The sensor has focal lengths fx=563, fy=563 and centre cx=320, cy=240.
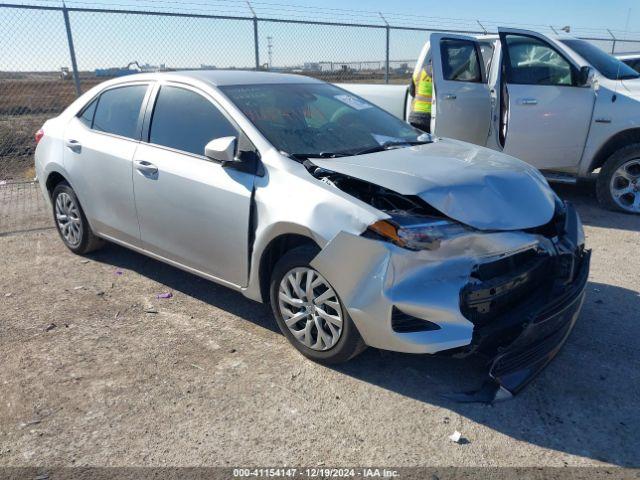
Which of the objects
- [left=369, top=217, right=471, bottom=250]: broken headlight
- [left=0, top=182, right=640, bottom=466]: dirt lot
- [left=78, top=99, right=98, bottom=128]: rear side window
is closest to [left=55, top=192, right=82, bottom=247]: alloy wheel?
[left=78, top=99, right=98, bottom=128]: rear side window

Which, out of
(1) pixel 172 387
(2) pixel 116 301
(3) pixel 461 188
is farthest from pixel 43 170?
(3) pixel 461 188

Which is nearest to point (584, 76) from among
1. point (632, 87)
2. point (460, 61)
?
point (632, 87)

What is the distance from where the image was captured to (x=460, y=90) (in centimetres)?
713

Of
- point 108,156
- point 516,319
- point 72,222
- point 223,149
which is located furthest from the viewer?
point 72,222

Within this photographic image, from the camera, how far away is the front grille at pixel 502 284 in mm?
3045

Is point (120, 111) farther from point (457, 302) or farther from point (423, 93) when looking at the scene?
point (423, 93)

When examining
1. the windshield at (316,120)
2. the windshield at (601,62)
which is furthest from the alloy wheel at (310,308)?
the windshield at (601,62)

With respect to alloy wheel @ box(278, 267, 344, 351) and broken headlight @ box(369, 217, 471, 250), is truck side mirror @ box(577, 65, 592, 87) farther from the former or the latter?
alloy wheel @ box(278, 267, 344, 351)

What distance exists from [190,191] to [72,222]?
6.76 feet

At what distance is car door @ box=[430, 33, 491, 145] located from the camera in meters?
7.08

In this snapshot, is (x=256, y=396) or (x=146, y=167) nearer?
(x=256, y=396)

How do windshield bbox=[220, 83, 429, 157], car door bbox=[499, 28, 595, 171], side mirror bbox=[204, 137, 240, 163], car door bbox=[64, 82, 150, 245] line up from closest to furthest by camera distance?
side mirror bbox=[204, 137, 240, 163], windshield bbox=[220, 83, 429, 157], car door bbox=[64, 82, 150, 245], car door bbox=[499, 28, 595, 171]

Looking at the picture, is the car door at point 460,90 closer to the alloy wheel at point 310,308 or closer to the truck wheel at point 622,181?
the truck wheel at point 622,181

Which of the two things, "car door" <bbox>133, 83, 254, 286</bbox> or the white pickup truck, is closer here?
"car door" <bbox>133, 83, 254, 286</bbox>
